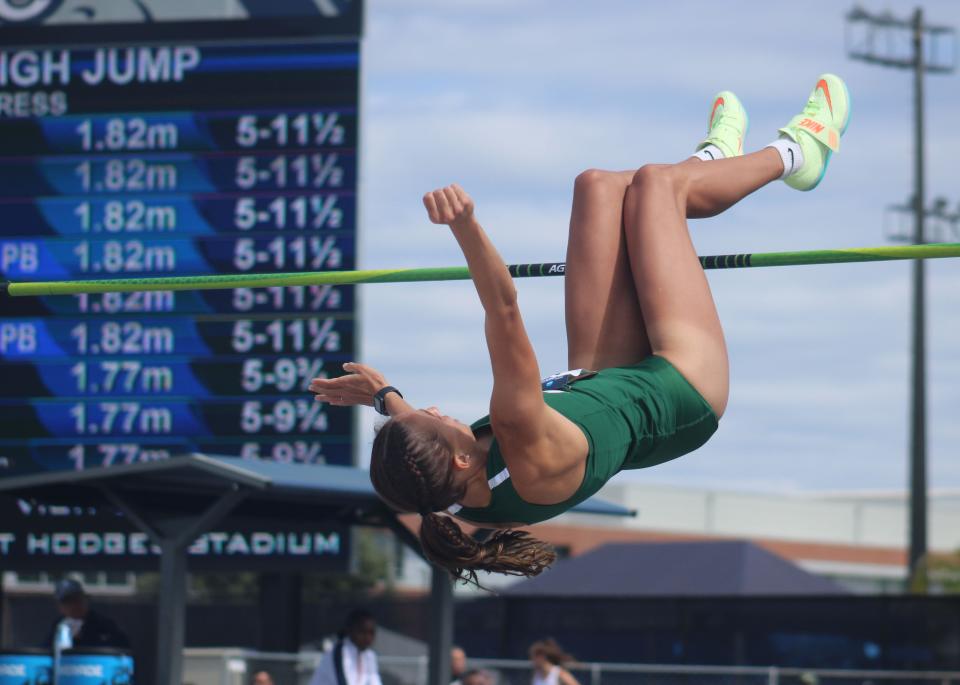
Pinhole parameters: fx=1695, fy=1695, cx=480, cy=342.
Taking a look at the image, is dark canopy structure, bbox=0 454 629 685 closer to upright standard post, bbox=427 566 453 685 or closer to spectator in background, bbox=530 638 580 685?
upright standard post, bbox=427 566 453 685

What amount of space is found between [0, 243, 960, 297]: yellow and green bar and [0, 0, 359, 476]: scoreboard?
4900 mm

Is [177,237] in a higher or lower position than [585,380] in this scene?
higher

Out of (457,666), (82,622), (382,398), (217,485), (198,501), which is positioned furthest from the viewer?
(457,666)

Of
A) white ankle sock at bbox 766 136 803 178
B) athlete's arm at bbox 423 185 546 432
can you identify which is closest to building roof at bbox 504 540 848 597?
white ankle sock at bbox 766 136 803 178

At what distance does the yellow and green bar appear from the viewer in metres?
5.12

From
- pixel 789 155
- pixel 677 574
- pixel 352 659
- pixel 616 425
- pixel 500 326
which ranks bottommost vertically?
pixel 677 574

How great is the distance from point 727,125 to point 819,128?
1.03 feet

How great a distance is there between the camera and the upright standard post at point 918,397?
25.7 meters

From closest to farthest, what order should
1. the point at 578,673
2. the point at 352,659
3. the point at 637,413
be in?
the point at 637,413 → the point at 352,659 → the point at 578,673

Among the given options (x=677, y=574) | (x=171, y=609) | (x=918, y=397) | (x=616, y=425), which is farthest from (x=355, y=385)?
(x=918, y=397)

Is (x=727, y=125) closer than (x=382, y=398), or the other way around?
(x=382, y=398)

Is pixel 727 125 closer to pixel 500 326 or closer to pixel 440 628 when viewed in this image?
pixel 500 326

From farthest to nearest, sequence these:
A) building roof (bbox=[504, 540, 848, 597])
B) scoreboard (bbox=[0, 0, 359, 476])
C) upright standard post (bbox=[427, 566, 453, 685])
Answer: building roof (bbox=[504, 540, 848, 597]) < upright standard post (bbox=[427, 566, 453, 685]) < scoreboard (bbox=[0, 0, 359, 476])

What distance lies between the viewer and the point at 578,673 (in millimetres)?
13016
